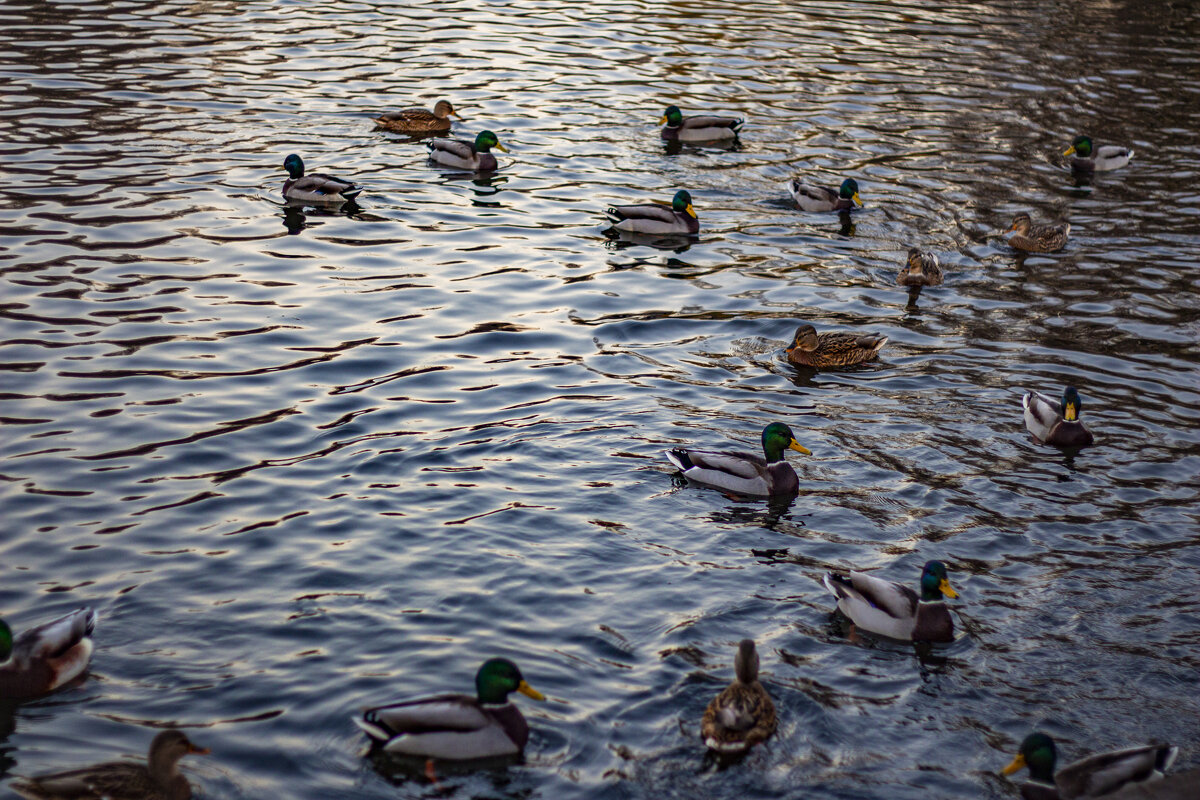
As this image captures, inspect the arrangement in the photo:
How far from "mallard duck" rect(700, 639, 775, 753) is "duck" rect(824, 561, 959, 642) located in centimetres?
158

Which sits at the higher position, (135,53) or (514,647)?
(135,53)

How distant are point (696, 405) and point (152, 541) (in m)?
5.76

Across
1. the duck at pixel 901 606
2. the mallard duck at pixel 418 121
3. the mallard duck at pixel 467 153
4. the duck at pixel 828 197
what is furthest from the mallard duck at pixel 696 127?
the duck at pixel 901 606

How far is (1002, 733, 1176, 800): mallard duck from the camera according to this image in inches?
295

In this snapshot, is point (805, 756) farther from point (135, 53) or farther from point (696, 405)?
point (135, 53)

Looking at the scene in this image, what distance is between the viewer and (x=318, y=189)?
57.6 ft

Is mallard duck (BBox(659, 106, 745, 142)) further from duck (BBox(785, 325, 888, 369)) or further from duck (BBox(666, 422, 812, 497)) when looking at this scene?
duck (BBox(666, 422, 812, 497))

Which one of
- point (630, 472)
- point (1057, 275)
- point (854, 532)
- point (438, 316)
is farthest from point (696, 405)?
point (1057, 275)

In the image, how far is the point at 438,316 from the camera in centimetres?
1501

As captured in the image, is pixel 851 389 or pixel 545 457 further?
pixel 851 389

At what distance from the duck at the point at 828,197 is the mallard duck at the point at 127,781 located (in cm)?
1360

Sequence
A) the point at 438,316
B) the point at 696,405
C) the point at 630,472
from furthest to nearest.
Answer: the point at 438,316, the point at 696,405, the point at 630,472

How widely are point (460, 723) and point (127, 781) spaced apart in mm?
2009

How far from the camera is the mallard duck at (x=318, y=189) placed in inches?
688
